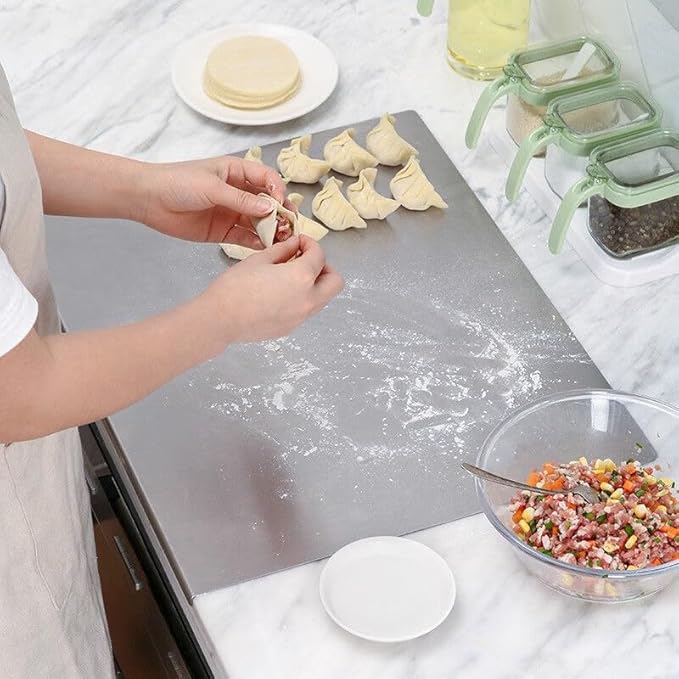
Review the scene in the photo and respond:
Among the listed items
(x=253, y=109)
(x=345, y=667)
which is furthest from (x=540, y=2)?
(x=345, y=667)

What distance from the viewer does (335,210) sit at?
1400 mm

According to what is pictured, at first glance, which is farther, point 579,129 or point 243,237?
point 579,129

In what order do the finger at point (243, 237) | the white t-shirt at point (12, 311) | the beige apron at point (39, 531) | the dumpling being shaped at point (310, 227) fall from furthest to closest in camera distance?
the dumpling being shaped at point (310, 227) < the finger at point (243, 237) < the beige apron at point (39, 531) < the white t-shirt at point (12, 311)

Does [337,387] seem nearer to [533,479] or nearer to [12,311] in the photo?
[533,479]

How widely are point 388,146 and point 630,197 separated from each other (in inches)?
13.5

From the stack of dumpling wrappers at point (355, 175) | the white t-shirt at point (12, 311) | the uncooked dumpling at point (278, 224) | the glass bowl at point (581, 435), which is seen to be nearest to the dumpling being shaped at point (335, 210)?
the stack of dumpling wrappers at point (355, 175)

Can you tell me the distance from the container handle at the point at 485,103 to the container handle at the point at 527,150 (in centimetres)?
9

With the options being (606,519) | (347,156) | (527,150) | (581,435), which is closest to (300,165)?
(347,156)

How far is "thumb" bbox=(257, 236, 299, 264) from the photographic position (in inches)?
42.2

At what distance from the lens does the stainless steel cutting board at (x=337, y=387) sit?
3.67 feet

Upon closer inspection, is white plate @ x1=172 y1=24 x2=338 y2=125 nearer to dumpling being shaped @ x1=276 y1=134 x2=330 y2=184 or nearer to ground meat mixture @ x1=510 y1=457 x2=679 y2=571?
dumpling being shaped @ x1=276 y1=134 x2=330 y2=184

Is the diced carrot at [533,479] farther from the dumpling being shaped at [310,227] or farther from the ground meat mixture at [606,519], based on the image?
the dumpling being shaped at [310,227]

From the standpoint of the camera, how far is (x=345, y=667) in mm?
1011

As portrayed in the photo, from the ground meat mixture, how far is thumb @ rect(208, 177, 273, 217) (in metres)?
0.37
